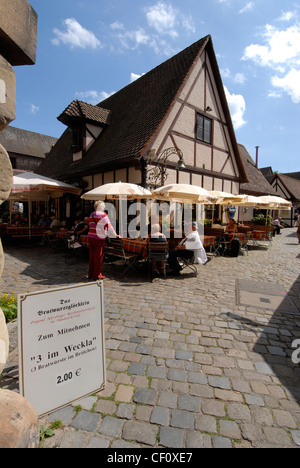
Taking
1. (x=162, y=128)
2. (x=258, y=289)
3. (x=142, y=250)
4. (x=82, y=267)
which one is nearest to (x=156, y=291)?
(x=142, y=250)

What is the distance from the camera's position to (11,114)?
1.51 m

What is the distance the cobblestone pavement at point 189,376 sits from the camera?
187cm

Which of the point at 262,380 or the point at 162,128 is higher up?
the point at 162,128

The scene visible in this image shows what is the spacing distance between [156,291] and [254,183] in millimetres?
18011

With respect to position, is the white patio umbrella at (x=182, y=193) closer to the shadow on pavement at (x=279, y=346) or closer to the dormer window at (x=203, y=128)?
the shadow on pavement at (x=279, y=346)

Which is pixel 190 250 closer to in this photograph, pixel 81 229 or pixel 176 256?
pixel 176 256

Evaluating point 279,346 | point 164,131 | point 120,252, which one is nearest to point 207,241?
point 120,252

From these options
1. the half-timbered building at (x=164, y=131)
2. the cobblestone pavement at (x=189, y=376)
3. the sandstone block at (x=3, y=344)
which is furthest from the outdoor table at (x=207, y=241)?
the sandstone block at (x=3, y=344)

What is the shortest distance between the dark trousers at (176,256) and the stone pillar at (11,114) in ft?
16.3

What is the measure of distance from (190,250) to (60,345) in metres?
4.64

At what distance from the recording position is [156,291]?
203 inches

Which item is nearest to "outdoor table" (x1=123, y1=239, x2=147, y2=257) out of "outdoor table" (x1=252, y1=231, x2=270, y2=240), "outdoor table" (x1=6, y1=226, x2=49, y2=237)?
"outdoor table" (x1=6, y1=226, x2=49, y2=237)

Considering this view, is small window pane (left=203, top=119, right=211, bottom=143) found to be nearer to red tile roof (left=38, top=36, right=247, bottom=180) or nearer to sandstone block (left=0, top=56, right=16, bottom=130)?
red tile roof (left=38, top=36, right=247, bottom=180)

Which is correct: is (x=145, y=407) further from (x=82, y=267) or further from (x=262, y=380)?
(x=82, y=267)
